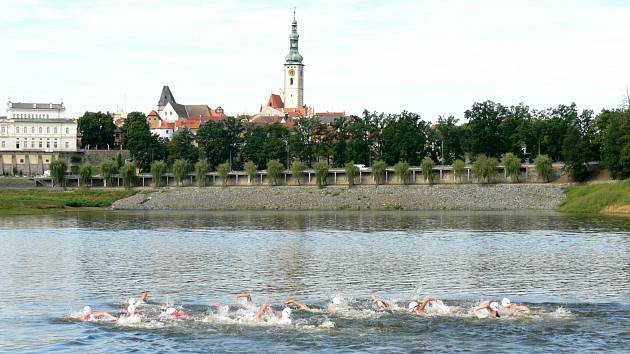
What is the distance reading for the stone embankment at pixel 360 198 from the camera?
14212 cm

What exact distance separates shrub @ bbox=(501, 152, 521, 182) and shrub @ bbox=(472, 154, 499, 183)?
165 centimetres

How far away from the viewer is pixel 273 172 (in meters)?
171

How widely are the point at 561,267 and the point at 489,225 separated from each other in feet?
131

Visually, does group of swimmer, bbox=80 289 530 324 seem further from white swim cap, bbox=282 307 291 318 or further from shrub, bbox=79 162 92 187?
shrub, bbox=79 162 92 187

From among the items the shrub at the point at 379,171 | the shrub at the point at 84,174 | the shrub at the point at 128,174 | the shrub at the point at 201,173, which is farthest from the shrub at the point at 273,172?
the shrub at the point at 84,174

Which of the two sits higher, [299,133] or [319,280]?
[299,133]

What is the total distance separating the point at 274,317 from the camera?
44.2 metres

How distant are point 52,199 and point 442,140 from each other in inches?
2774

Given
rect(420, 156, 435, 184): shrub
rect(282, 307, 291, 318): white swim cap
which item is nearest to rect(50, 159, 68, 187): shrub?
rect(420, 156, 435, 184): shrub

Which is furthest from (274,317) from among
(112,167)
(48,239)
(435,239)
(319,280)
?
(112,167)

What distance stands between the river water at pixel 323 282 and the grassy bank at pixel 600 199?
18.7 metres

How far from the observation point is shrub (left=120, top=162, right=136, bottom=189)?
173 meters

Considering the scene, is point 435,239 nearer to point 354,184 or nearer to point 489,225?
point 489,225

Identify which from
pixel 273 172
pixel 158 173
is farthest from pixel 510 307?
pixel 158 173
